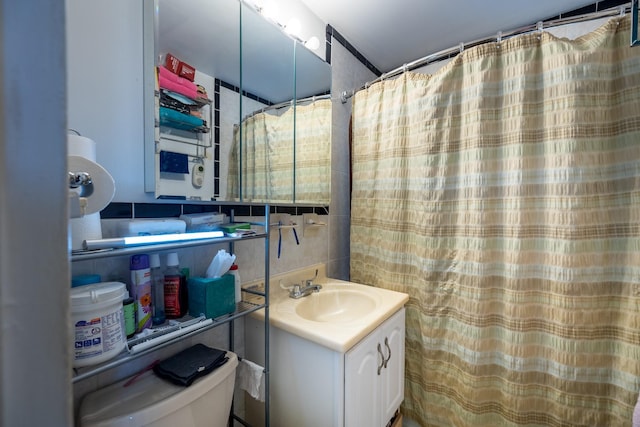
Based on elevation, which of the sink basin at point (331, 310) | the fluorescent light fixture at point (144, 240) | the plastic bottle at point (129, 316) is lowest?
the sink basin at point (331, 310)

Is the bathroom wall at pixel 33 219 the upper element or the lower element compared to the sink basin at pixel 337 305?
upper

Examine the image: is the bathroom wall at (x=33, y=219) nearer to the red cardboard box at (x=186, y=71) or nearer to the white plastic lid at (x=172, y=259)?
the white plastic lid at (x=172, y=259)

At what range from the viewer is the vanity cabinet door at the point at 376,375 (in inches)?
36.9

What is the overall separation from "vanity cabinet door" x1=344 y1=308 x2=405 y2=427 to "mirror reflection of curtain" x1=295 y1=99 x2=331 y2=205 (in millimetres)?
775

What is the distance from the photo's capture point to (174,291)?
2.70 ft

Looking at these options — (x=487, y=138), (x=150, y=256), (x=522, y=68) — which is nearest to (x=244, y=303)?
(x=150, y=256)

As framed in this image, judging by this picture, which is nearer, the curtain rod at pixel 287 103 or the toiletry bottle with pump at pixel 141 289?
the toiletry bottle with pump at pixel 141 289

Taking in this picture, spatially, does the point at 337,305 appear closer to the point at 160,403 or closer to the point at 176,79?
the point at 160,403

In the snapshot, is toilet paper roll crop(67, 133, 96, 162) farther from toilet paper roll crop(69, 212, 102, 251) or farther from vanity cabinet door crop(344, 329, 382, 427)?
vanity cabinet door crop(344, 329, 382, 427)

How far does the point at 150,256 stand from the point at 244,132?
2.01ft

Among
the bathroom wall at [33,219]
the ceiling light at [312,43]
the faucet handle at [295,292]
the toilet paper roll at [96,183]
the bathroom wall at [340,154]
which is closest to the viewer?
the bathroom wall at [33,219]

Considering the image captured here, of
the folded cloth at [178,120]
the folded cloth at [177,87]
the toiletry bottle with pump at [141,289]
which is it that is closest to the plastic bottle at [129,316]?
the toiletry bottle with pump at [141,289]

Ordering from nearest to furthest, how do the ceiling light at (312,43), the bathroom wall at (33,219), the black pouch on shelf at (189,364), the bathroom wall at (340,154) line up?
the bathroom wall at (33,219)
the black pouch on shelf at (189,364)
the ceiling light at (312,43)
the bathroom wall at (340,154)

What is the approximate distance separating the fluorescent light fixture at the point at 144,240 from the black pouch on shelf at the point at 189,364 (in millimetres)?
404
